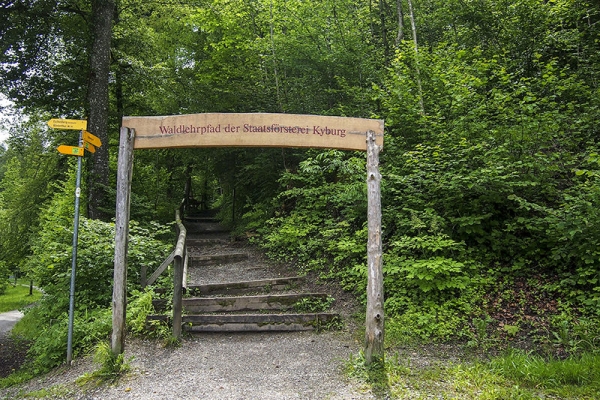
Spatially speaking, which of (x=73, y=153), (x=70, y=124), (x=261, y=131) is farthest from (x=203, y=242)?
(x=261, y=131)

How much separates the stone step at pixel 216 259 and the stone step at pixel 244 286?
9.16 feet

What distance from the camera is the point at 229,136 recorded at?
15.1ft

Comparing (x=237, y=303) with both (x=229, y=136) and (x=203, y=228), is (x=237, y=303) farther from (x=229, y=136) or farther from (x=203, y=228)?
(x=203, y=228)

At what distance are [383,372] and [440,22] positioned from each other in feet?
37.1

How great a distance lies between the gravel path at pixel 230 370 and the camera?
151 inches

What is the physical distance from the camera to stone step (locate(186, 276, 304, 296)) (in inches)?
268

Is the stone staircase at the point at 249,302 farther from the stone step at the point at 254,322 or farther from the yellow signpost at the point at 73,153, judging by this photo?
the yellow signpost at the point at 73,153

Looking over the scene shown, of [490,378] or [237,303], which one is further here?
[237,303]

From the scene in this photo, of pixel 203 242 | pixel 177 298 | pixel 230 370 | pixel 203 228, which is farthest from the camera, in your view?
pixel 203 228

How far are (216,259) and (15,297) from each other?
2536cm

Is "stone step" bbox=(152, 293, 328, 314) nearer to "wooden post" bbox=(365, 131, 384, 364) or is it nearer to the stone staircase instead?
the stone staircase

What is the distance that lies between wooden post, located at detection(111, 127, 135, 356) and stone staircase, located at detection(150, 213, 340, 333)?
3.61 feet

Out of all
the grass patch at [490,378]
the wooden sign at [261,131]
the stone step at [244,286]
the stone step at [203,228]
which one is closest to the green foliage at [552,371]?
the grass patch at [490,378]

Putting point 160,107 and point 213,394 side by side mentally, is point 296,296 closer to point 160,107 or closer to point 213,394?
point 213,394
